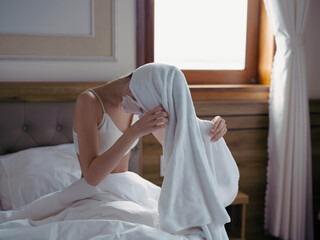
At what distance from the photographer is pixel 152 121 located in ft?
4.13

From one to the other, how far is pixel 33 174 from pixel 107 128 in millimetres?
479

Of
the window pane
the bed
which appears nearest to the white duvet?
the bed

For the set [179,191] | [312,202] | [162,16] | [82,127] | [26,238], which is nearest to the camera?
[26,238]

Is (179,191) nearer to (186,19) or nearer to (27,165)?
(27,165)

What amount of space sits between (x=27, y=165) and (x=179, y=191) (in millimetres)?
927

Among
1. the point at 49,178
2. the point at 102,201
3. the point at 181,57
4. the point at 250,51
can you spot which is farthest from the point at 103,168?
the point at 250,51

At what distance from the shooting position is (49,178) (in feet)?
Answer: 5.80

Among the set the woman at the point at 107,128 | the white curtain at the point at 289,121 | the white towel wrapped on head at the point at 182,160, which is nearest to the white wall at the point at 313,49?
the white curtain at the point at 289,121

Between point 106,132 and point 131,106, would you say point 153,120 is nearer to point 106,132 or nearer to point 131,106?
point 131,106

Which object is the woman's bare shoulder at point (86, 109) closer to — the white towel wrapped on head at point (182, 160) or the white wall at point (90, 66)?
the white towel wrapped on head at point (182, 160)

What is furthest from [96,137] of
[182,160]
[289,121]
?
[289,121]

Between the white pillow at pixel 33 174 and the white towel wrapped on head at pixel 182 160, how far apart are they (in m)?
0.71

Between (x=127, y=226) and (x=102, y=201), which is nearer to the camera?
(x=127, y=226)

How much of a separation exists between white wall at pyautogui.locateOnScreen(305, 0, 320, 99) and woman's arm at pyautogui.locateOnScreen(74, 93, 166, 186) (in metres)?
1.73
